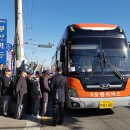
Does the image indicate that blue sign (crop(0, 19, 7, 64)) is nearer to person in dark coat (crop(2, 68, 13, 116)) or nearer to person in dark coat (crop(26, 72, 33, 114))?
person in dark coat (crop(26, 72, 33, 114))

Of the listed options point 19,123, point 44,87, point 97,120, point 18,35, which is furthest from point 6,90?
point 18,35

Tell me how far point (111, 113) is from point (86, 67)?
2.16 m

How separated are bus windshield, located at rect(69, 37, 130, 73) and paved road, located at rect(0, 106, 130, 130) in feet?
5.35

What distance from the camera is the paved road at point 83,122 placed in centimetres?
1042

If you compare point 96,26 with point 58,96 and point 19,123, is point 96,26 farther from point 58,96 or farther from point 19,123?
→ point 19,123

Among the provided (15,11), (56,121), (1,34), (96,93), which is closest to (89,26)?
(96,93)

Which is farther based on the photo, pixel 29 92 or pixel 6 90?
pixel 29 92

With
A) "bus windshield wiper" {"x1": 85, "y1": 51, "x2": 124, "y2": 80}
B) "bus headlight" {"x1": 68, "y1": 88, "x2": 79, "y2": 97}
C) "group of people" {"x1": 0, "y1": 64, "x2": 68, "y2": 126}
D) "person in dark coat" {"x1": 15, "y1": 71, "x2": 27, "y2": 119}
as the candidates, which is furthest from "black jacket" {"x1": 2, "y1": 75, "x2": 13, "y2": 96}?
"bus windshield wiper" {"x1": 85, "y1": 51, "x2": 124, "y2": 80}

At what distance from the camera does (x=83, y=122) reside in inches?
447

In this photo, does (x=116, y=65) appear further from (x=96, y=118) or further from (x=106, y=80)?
(x=96, y=118)

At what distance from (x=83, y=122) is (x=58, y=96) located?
1316 millimetres

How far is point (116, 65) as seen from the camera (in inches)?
484

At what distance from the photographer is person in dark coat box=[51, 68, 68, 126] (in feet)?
35.2

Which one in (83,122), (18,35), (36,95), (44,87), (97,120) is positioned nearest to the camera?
(83,122)
